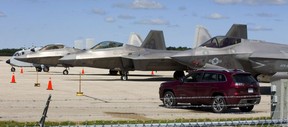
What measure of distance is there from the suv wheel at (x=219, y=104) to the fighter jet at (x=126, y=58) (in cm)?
1967

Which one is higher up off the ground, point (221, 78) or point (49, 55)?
point (49, 55)

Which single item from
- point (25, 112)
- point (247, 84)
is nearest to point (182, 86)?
point (247, 84)

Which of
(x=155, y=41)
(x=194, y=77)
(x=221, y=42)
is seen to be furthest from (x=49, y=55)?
(x=194, y=77)

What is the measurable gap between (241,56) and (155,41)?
15426mm

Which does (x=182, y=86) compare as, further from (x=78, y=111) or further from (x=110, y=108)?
(x=78, y=111)

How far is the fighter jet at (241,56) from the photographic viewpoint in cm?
2531

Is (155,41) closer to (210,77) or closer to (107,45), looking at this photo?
(107,45)

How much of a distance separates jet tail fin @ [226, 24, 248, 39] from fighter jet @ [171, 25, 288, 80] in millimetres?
9379

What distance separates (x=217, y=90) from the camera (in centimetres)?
1733

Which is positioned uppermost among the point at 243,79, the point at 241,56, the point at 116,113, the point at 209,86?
the point at 241,56

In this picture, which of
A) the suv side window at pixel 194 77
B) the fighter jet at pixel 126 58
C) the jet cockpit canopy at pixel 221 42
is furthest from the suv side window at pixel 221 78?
the fighter jet at pixel 126 58

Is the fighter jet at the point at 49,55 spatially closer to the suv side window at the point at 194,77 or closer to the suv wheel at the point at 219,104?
the suv side window at the point at 194,77

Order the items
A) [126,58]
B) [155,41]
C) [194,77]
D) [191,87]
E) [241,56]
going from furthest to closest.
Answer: [155,41] < [126,58] < [241,56] < [194,77] < [191,87]

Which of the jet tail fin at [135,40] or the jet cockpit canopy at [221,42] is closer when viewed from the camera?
the jet cockpit canopy at [221,42]
